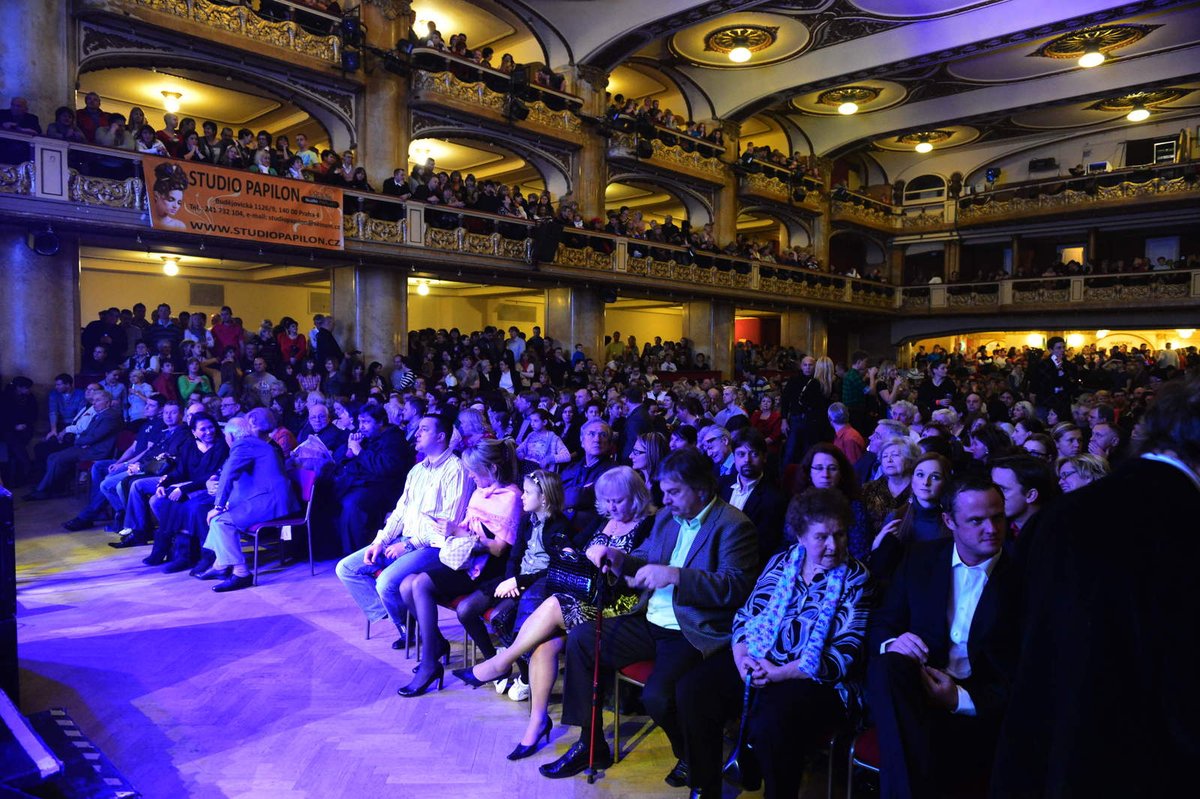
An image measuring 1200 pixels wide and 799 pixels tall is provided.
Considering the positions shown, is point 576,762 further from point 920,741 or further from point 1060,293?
point 1060,293

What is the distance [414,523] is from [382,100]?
10.7 meters

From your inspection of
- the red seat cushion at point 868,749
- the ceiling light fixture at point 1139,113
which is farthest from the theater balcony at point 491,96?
the ceiling light fixture at point 1139,113

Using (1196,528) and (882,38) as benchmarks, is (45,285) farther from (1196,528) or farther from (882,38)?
(882,38)

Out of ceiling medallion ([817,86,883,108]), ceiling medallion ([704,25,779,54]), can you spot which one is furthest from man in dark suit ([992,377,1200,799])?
ceiling medallion ([817,86,883,108])

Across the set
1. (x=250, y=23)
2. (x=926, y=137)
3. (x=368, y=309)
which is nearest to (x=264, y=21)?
(x=250, y=23)

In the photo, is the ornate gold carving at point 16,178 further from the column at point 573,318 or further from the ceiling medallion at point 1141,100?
the ceiling medallion at point 1141,100

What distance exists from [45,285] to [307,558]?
259 inches

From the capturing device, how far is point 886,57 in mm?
16016

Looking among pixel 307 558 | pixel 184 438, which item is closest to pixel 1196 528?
pixel 307 558

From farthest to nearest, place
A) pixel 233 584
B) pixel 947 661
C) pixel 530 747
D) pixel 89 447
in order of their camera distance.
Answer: pixel 89 447
pixel 233 584
pixel 530 747
pixel 947 661

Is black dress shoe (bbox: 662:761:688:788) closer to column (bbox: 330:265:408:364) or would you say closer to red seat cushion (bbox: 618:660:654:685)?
red seat cushion (bbox: 618:660:654:685)

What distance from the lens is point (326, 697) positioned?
12.3 ft

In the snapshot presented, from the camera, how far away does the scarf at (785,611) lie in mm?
2654

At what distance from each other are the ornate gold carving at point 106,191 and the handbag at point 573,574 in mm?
9217
